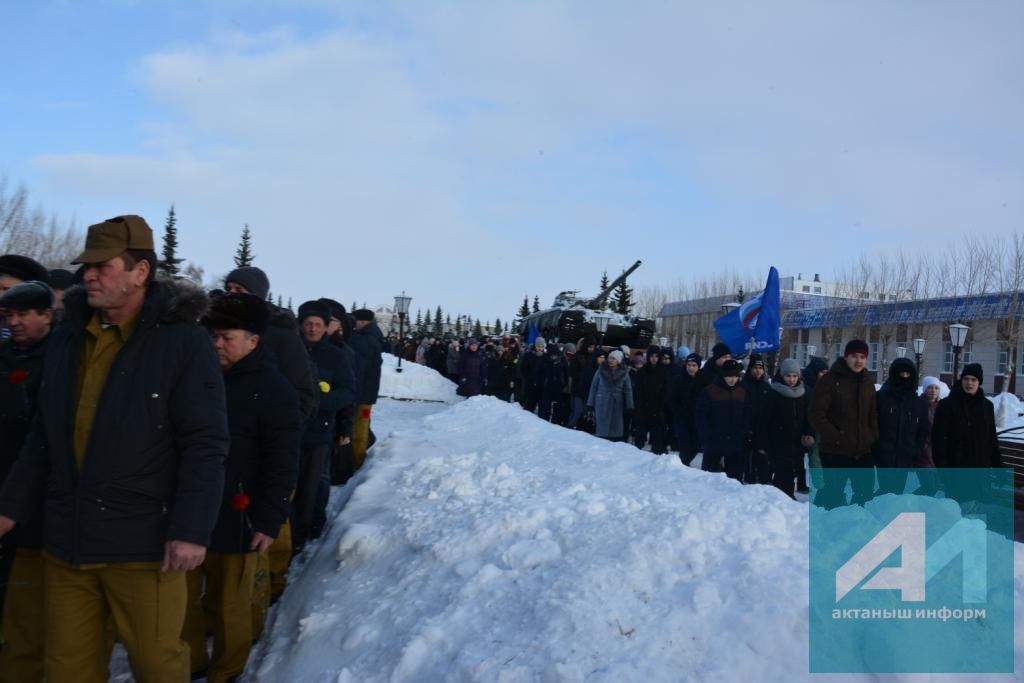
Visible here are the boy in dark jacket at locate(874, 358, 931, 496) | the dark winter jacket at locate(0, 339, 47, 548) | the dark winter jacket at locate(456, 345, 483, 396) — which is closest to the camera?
the dark winter jacket at locate(0, 339, 47, 548)

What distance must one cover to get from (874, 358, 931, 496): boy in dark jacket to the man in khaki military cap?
6218 mm

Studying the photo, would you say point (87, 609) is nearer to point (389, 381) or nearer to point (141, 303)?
point (141, 303)

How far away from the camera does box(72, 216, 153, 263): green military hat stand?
267 cm

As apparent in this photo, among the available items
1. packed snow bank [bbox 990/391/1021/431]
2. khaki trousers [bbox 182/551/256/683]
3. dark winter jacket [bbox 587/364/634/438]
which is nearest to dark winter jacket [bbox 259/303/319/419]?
khaki trousers [bbox 182/551/256/683]

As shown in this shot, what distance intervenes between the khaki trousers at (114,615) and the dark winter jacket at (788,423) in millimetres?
6187

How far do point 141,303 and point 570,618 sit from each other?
7.26 feet

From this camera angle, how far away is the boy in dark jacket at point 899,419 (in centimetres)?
704

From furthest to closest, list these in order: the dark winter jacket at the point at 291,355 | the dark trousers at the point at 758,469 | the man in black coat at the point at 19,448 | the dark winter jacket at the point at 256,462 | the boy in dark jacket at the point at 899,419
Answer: the dark trousers at the point at 758,469 → the boy in dark jacket at the point at 899,419 → the dark winter jacket at the point at 291,355 → the dark winter jacket at the point at 256,462 → the man in black coat at the point at 19,448

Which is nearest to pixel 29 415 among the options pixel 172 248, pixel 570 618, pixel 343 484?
pixel 570 618

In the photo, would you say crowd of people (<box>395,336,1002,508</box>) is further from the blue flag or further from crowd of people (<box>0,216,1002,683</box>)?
crowd of people (<box>0,216,1002,683</box>)

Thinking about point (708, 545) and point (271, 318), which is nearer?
point (708, 545)

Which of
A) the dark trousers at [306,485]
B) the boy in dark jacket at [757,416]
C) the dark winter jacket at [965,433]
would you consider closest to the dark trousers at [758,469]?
the boy in dark jacket at [757,416]

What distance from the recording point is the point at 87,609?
8.98 ft

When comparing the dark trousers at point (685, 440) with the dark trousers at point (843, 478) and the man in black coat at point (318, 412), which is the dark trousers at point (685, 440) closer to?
the dark trousers at point (843, 478)
